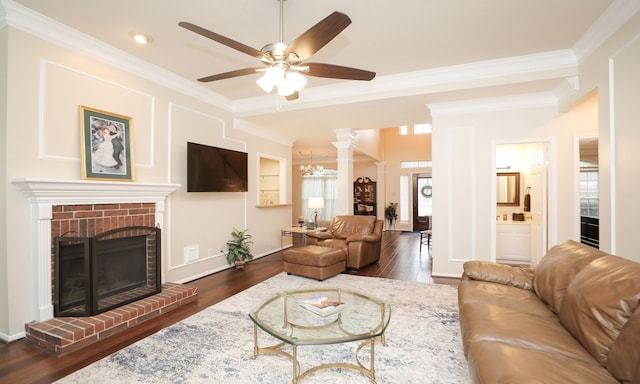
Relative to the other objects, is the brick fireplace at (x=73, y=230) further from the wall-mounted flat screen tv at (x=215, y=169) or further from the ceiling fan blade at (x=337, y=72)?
the ceiling fan blade at (x=337, y=72)

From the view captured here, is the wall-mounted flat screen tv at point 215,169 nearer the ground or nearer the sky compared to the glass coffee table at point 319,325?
nearer the sky

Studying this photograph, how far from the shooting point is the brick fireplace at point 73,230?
2.52m

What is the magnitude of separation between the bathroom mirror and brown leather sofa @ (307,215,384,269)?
3.00 meters

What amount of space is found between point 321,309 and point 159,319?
5.95 feet

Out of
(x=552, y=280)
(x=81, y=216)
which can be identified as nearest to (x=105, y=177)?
(x=81, y=216)

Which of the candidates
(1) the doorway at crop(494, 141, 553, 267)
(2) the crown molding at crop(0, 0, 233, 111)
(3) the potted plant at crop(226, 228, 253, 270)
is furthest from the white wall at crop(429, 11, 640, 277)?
(2) the crown molding at crop(0, 0, 233, 111)

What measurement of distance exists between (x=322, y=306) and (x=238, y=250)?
10.1 feet

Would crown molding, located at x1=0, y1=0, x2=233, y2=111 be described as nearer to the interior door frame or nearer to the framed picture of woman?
the framed picture of woman

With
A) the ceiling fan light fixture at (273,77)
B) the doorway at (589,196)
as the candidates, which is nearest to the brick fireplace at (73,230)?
the ceiling fan light fixture at (273,77)

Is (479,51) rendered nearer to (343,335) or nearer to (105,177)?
(343,335)

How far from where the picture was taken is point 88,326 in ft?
8.39

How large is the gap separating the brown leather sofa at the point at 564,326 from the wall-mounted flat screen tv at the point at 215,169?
365cm

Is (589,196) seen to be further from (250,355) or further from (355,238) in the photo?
(250,355)

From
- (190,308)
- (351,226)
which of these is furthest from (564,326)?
(351,226)
